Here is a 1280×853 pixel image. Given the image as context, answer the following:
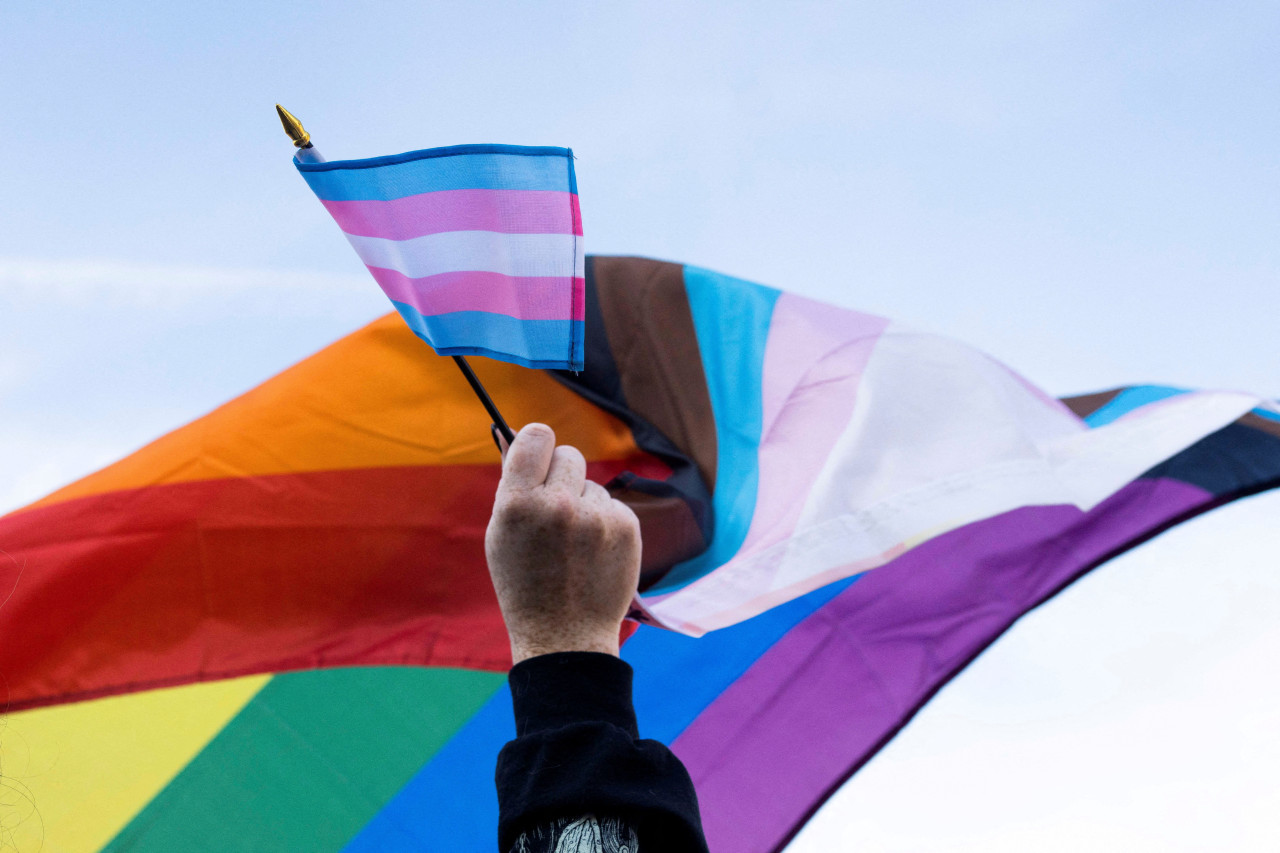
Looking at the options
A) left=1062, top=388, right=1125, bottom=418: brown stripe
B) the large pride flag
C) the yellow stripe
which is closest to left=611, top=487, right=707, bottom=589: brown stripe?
the large pride flag

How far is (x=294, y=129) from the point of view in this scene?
68.4 inches

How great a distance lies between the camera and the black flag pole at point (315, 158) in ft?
5.32

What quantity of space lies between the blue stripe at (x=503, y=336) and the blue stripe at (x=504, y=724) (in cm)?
139

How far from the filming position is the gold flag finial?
1.69 metres

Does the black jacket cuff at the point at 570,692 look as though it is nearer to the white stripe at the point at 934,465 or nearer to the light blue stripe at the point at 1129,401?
the white stripe at the point at 934,465

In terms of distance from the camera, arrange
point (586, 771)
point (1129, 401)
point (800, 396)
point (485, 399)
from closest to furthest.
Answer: point (586, 771) → point (485, 399) → point (800, 396) → point (1129, 401)

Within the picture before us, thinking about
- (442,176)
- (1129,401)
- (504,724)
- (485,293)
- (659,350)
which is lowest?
(504,724)

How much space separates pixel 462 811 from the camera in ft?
8.38

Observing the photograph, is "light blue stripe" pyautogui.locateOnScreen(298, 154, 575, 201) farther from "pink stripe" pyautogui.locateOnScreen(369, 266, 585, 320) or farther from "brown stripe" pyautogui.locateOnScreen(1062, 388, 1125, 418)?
"brown stripe" pyautogui.locateOnScreen(1062, 388, 1125, 418)

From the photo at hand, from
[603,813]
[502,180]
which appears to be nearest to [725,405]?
[502,180]

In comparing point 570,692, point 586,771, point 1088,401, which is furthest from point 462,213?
point 1088,401

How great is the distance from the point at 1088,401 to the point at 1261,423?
3.20 ft

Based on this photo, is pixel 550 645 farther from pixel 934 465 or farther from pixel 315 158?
pixel 934 465

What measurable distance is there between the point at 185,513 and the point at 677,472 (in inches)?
67.7
